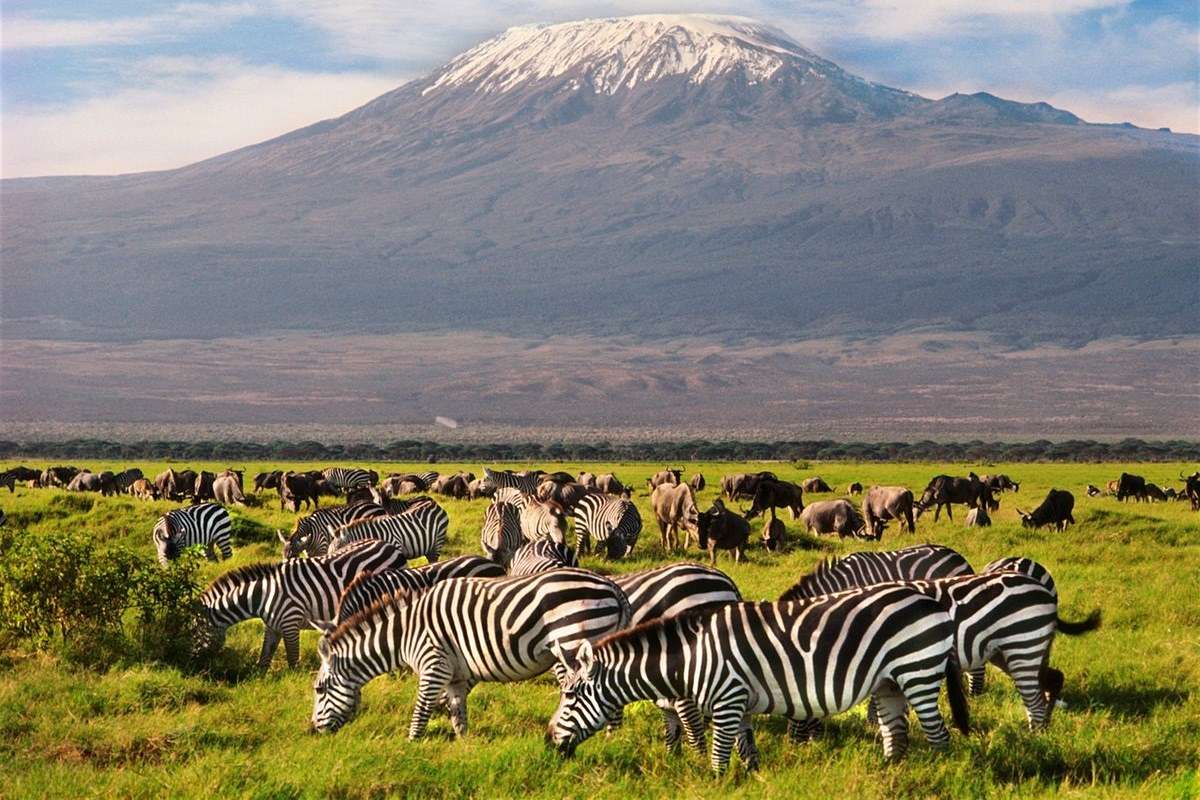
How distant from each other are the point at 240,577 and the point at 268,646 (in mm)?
910

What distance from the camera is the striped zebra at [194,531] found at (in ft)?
76.6

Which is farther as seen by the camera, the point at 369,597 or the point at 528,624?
the point at 369,597

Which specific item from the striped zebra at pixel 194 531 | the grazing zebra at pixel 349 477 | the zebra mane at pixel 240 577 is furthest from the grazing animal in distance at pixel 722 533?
the grazing zebra at pixel 349 477

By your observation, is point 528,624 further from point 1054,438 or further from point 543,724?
point 1054,438

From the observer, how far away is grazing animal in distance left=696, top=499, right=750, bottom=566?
2388 cm

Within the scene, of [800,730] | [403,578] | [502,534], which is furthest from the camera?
[502,534]

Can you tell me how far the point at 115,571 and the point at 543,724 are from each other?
235 inches

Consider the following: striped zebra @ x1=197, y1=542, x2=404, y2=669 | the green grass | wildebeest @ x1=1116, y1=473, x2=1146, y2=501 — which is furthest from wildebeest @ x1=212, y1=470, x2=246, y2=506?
wildebeest @ x1=1116, y1=473, x2=1146, y2=501

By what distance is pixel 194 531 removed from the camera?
24078mm

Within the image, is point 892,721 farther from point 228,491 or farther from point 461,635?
Result: point 228,491

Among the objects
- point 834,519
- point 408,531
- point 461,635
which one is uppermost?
point 461,635

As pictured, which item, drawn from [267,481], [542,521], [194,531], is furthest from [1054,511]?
[267,481]

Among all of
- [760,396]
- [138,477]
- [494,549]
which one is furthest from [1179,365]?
[494,549]

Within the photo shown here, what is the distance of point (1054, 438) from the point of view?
12938 centimetres
